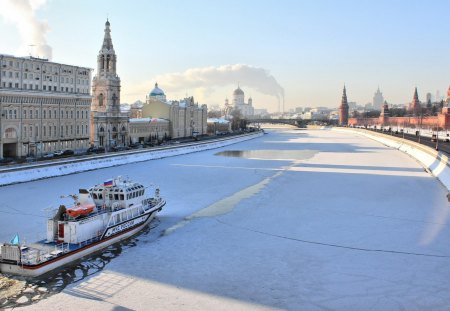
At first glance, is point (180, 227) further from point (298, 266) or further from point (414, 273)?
point (414, 273)

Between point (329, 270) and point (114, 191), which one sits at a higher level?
point (114, 191)

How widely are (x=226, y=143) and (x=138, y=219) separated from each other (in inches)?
3132

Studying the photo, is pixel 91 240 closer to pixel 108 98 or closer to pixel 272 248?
pixel 272 248

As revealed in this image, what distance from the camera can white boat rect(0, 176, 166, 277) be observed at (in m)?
19.4

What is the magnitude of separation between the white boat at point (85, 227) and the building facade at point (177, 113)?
2991 inches

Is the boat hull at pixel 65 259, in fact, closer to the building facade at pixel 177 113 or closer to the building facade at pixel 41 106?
the building facade at pixel 41 106

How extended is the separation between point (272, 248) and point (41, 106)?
45048 mm

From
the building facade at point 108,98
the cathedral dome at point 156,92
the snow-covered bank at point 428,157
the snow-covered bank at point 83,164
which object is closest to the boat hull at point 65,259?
the snow-covered bank at point 83,164

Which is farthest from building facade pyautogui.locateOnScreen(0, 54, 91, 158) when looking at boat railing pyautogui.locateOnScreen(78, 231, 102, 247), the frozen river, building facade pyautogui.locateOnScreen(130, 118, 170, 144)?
boat railing pyautogui.locateOnScreen(78, 231, 102, 247)

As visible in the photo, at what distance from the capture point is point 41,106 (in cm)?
5928

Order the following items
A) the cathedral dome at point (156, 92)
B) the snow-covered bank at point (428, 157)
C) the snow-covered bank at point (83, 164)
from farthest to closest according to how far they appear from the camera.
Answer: the cathedral dome at point (156, 92)
the snow-covered bank at point (428, 157)
the snow-covered bank at point (83, 164)

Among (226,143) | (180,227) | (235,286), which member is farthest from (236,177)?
(226,143)

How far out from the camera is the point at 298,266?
2017 cm

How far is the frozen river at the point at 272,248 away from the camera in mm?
16891
